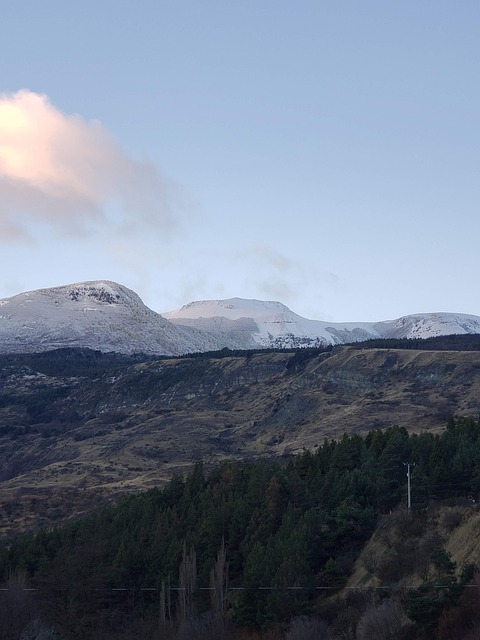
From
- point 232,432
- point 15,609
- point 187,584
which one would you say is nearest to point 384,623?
point 187,584

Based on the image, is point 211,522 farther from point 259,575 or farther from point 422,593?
point 422,593

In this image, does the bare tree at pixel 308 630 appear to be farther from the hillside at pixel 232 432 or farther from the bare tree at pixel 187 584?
the hillside at pixel 232 432

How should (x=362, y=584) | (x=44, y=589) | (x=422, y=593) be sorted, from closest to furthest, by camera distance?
(x=422, y=593), (x=362, y=584), (x=44, y=589)

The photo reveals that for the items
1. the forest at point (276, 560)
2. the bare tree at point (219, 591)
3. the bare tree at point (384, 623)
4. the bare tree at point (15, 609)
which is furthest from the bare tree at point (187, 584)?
the bare tree at point (384, 623)

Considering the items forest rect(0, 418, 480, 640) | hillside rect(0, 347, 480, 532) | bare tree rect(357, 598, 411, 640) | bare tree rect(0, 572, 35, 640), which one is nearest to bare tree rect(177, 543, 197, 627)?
forest rect(0, 418, 480, 640)

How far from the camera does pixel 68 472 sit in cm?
15638

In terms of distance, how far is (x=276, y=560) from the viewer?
6300 centimetres

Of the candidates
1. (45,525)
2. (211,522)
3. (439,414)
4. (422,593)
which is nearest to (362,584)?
(422,593)

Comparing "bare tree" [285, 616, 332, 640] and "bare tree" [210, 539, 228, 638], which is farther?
"bare tree" [210, 539, 228, 638]

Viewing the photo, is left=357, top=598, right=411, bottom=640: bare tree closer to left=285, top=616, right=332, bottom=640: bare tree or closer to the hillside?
left=285, top=616, right=332, bottom=640: bare tree

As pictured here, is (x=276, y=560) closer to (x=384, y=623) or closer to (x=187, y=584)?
(x=187, y=584)

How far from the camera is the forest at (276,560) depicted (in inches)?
2158

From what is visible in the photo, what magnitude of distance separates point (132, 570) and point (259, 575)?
13.4 metres

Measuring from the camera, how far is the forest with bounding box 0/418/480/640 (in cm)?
5481
